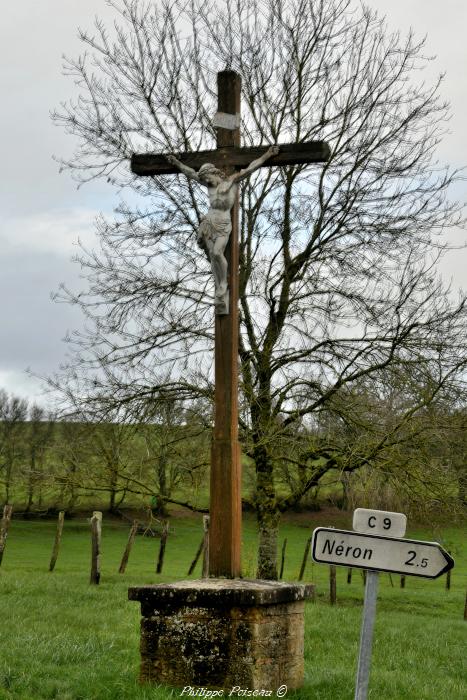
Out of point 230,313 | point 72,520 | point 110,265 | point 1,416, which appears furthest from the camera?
point 1,416

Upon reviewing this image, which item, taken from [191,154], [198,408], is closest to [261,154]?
[191,154]

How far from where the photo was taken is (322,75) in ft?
52.7

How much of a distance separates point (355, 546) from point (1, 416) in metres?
47.2

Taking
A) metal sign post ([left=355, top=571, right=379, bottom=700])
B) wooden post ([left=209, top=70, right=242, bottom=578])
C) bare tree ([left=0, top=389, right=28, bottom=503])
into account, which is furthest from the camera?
bare tree ([left=0, top=389, right=28, bottom=503])

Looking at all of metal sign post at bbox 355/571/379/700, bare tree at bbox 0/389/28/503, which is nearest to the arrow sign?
metal sign post at bbox 355/571/379/700

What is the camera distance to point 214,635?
264 inches

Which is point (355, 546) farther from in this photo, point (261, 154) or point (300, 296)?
point (300, 296)

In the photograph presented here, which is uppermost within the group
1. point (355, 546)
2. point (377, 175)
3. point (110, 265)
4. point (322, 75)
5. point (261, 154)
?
point (322, 75)

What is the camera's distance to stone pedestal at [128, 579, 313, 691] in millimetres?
6652

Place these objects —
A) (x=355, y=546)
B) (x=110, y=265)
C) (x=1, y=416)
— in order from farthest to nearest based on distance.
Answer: (x=1, y=416) < (x=110, y=265) < (x=355, y=546)

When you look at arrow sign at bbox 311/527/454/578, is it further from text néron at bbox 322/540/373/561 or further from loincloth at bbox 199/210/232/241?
loincloth at bbox 199/210/232/241

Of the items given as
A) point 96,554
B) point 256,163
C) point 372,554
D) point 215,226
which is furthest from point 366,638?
point 96,554

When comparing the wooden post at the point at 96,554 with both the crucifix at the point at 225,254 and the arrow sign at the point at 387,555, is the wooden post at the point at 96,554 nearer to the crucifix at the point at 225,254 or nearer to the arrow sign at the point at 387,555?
the crucifix at the point at 225,254

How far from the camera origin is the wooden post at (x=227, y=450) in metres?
7.42
